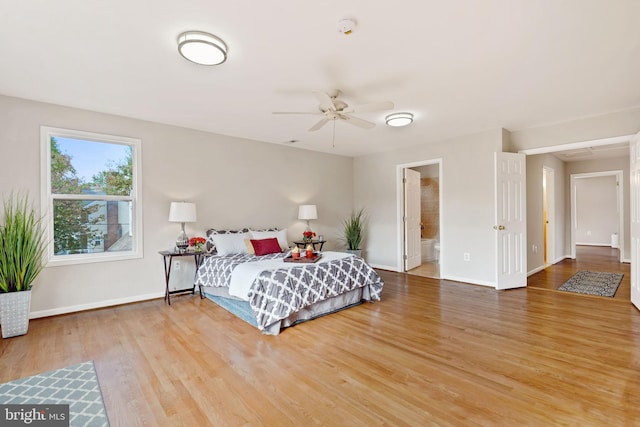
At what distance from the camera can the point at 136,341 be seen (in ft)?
9.44

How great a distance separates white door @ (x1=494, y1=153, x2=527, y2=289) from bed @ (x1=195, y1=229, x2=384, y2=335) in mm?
2066

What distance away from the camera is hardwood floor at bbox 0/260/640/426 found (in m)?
1.84

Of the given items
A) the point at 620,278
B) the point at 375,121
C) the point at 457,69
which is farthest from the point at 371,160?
the point at 620,278

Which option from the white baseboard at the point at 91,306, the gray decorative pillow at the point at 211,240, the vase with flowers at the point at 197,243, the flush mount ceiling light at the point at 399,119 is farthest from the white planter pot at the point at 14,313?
the flush mount ceiling light at the point at 399,119

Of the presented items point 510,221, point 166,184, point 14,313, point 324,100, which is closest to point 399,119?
point 324,100

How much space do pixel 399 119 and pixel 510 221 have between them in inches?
95.2

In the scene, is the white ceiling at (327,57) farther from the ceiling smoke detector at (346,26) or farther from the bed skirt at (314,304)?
the bed skirt at (314,304)

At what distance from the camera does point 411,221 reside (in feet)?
21.1

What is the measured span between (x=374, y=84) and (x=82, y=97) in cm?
326

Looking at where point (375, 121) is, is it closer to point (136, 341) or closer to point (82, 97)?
point (82, 97)

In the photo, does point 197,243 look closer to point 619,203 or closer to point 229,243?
point 229,243

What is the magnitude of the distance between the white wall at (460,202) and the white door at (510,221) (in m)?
0.20

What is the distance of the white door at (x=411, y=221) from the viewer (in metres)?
6.25

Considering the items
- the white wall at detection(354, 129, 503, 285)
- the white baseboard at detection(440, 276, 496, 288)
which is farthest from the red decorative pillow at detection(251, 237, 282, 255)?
the white baseboard at detection(440, 276, 496, 288)
